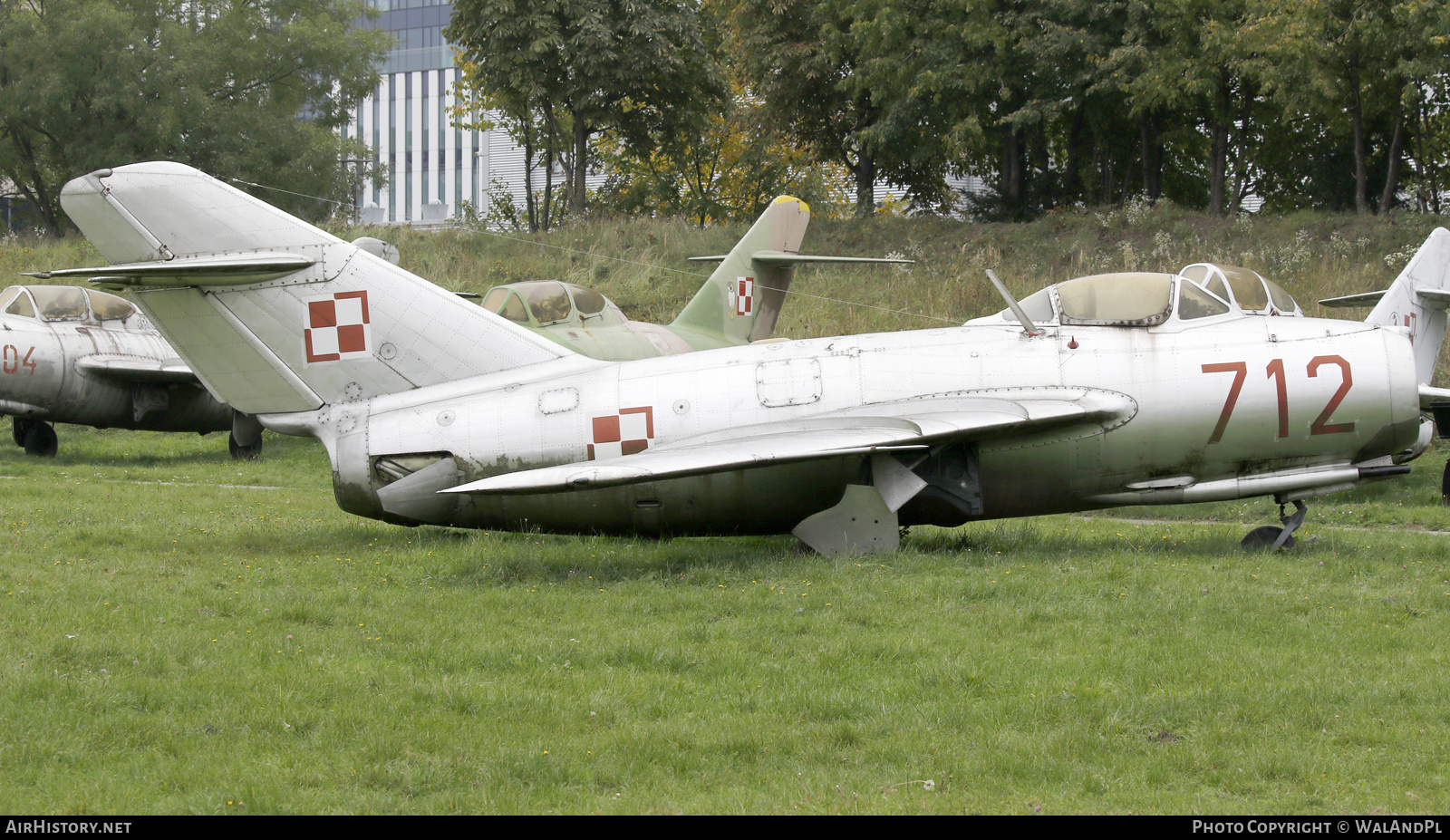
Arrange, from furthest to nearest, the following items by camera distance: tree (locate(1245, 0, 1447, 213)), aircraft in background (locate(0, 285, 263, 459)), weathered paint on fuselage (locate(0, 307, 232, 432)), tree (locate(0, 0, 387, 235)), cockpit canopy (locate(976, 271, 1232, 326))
Result: tree (locate(0, 0, 387, 235)) < tree (locate(1245, 0, 1447, 213)) < aircraft in background (locate(0, 285, 263, 459)) < weathered paint on fuselage (locate(0, 307, 232, 432)) < cockpit canopy (locate(976, 271, 1232, 326))

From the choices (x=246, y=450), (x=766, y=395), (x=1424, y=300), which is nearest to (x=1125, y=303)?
(x=766, y=395)

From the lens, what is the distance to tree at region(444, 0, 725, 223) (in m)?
38.8

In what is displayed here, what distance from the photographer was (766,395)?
12203mm

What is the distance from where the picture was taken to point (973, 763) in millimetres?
5770

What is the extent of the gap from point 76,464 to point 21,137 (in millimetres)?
29646

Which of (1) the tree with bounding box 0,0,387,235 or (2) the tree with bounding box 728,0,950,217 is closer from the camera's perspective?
(2) the tree with bounding box 728,0,950,217

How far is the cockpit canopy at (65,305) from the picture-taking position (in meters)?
23.6

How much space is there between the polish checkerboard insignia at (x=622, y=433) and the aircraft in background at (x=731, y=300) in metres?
9.95

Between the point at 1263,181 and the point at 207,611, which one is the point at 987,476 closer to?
the point at 207,611

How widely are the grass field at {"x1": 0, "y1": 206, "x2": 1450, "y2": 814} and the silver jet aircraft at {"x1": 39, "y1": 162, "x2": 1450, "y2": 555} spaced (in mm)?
596

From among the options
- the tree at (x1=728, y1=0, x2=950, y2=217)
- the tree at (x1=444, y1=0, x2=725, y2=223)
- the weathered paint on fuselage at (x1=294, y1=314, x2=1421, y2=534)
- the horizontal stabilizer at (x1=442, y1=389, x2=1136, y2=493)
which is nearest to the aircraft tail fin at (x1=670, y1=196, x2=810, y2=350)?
the weathered paint on fuselage at (x1=294, y1=314, x2=1421, y2=534)

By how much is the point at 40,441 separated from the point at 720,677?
21.7 metres

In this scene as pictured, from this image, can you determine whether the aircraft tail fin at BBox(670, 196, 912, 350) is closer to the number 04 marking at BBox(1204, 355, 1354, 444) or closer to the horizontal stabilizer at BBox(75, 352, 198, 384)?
the horizontal stabilizer at BBox(75, 352, 198, 384)

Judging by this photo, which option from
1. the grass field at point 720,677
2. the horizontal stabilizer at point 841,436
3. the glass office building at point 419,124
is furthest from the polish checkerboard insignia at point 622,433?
the glass office building at point 419,124
